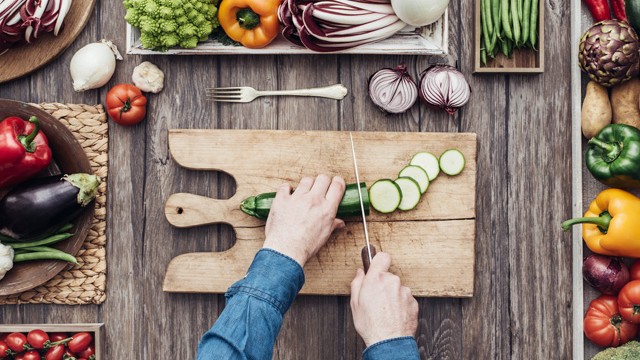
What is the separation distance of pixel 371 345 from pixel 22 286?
1.32 meters

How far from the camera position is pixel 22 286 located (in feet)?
7.13

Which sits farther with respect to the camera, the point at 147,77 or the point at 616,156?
the point at 147,77

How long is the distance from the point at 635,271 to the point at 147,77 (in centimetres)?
196

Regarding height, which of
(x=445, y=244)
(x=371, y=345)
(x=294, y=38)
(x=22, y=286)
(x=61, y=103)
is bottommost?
(x=371, y=345)

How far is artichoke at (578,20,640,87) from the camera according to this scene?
6.59 feet

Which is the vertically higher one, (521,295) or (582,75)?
(582,75)

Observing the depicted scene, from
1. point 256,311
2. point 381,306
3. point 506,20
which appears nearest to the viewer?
point 256,311

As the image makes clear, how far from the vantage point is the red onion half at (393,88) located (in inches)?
84.5

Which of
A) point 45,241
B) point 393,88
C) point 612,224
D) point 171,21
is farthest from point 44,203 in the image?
point 612,224

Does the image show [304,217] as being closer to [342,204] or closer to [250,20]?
[342,204]

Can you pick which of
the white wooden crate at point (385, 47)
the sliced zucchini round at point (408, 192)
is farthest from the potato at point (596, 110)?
the sliced zucchini round at point (408, 192)

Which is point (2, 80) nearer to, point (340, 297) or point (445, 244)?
point (340, 297)

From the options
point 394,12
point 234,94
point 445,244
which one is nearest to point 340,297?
point 445,244

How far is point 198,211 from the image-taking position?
2.19m
